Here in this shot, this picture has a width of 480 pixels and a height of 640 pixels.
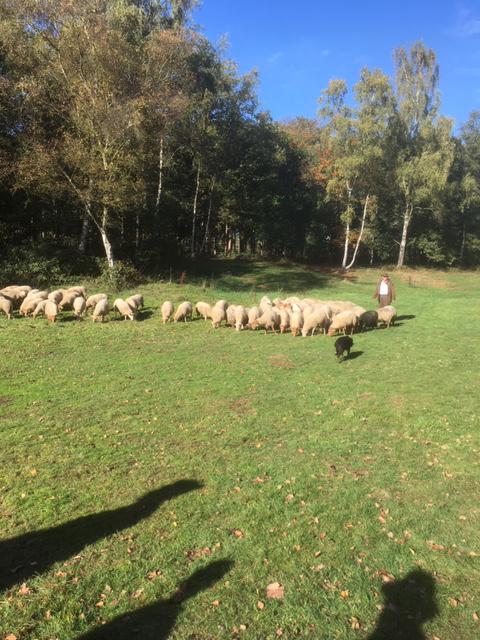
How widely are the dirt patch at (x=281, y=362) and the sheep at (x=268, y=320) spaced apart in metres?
3.38

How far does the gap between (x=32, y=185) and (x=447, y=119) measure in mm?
39185

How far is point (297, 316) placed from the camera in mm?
16688

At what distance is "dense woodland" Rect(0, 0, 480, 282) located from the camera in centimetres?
2288

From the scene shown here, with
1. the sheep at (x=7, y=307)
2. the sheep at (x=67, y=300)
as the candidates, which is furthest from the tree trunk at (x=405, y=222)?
the sheep at (x=7, y=307)

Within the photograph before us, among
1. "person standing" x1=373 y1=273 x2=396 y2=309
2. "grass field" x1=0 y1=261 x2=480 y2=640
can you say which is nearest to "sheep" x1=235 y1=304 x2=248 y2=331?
"grass field" x1=0 y1=261 x2=480 y2=640

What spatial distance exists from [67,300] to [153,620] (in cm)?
1655

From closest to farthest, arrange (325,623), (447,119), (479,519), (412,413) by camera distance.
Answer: (325,623) < (479,519) < (412,413) < (447,119)

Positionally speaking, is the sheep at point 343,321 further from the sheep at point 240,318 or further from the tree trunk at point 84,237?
the tree trunk at point 84,237

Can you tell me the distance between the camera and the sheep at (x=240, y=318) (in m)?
17.2

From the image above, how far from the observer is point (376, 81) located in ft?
120

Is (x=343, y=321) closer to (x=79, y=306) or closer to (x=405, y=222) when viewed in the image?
(x=79, y=306)

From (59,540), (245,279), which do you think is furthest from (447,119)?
(59,540)

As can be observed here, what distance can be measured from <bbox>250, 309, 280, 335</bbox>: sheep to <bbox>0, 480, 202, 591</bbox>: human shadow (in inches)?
458

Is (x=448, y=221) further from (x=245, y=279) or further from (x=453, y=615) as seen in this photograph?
(x=453, y=615)
